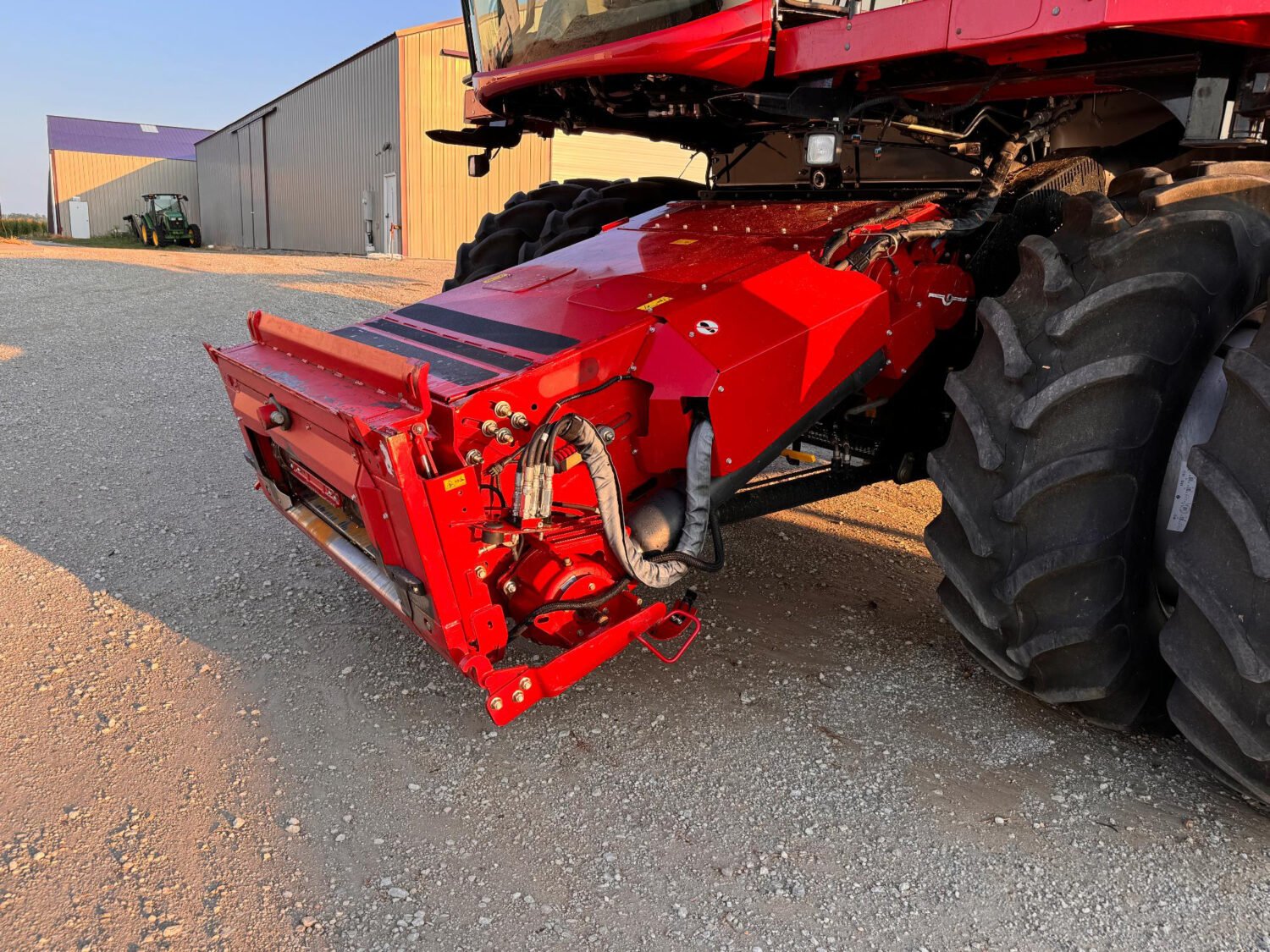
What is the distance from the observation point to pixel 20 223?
37.2 m

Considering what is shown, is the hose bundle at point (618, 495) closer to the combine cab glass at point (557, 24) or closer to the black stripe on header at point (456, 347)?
the black stripe on header at point (456, 347)

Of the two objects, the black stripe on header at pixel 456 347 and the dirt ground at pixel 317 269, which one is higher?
the black stripe on header at pixel 456 347

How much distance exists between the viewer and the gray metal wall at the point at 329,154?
19.2 metres

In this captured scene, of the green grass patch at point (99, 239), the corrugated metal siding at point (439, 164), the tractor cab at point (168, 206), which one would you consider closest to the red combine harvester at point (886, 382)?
the corrugated metal siding at point (439, 164)

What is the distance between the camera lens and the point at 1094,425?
Result: 2.19 m

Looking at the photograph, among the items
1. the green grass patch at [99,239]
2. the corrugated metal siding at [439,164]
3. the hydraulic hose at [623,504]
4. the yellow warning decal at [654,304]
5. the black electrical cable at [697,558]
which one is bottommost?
the black electrical cable at [697,558]

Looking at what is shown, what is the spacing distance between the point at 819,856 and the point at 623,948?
0.51 metres

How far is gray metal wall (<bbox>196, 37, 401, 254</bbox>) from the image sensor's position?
19.2m

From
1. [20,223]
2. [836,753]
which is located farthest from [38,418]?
[20,223]

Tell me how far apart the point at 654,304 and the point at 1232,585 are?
153 centimetres

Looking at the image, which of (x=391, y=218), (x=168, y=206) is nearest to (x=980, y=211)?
(x=391, y=218)

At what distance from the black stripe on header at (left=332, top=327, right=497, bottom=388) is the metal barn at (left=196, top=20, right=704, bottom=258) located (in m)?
14.9

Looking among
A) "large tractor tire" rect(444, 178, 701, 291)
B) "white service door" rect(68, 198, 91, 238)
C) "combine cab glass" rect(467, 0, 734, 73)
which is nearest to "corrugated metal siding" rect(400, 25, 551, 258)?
"large tractor tire" rect(444, 178, 701, 291)

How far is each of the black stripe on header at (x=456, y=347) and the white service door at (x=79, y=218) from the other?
3820cm
